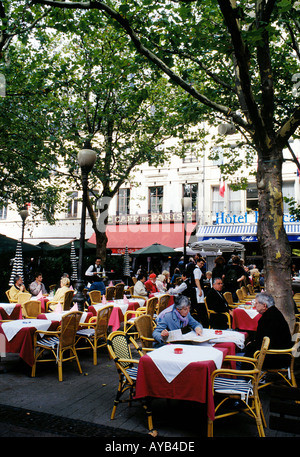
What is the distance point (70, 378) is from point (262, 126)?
5291 millimetres

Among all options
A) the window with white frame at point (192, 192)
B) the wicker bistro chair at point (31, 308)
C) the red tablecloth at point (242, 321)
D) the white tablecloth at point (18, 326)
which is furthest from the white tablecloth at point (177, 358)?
the window with white frame at point (192, 192)

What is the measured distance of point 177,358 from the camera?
386 centimetres

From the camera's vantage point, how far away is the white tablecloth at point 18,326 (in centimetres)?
584

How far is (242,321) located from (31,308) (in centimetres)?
452

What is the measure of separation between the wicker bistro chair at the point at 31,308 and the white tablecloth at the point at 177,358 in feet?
13.7

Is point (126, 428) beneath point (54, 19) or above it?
beneath

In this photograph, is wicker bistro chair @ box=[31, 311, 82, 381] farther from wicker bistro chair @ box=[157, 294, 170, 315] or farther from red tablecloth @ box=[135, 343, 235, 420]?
wicker bistro chair @ box=[157, 294, 170, 315]

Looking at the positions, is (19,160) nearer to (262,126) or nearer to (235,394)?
(262,126)

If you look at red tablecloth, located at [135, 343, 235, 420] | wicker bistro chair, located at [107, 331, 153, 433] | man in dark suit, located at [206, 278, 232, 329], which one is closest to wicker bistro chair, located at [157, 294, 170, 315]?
man in dark suit, located at [206, 278, 232, 329]

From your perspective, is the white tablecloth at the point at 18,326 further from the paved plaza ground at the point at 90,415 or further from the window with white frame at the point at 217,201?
the window with white frame at the point at 217,201

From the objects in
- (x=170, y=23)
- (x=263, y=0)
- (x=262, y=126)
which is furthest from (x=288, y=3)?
(x=170, y=23)

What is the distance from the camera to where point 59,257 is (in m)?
19.5

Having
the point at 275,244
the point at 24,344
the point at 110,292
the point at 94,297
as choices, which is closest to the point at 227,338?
the point at 275,244

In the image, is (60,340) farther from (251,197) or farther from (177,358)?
(251,197)
